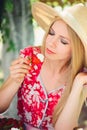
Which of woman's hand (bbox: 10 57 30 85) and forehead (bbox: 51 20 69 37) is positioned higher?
forehead (bbox: 51 20 69 37)

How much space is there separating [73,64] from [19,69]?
0.22 meters

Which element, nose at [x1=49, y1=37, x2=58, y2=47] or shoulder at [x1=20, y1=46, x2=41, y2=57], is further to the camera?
shoulder at [x1=20, y1=46, x2=41, y2=57]

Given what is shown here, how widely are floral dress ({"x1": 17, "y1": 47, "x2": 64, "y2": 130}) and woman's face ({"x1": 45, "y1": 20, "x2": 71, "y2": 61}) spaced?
0.10 m

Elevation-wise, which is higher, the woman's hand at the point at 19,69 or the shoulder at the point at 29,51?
the shoulder at the point at 29,51

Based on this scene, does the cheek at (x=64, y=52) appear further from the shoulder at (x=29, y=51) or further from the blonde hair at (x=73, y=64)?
the shoulder at (x=29, y=51)

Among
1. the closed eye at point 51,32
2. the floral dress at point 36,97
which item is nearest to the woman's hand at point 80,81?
the floral dress at point 36,97

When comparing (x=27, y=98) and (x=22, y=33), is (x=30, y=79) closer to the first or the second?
(x=27, y=98)

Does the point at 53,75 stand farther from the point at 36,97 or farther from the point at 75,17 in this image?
the point at 75,17

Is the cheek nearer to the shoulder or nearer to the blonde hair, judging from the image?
the blonde hair

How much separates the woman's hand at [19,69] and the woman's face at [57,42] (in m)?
0.11

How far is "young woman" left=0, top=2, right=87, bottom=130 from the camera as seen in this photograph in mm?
1407

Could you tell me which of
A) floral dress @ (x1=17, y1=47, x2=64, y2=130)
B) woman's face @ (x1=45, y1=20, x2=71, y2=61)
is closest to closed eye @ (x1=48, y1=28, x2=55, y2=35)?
woman's face @ (x1=45, y1=20, x2=71, y2=61)

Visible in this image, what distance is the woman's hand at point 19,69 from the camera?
1.43m

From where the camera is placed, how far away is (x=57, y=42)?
1.41 meters
